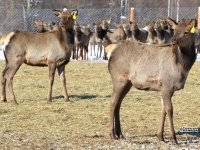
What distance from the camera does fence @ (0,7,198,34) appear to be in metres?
36.0

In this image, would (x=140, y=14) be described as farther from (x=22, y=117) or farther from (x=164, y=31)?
(x=22, y=117)

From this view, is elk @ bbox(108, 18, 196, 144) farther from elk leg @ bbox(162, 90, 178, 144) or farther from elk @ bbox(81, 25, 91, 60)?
elk @ bbox(81, 25, 91, 60)

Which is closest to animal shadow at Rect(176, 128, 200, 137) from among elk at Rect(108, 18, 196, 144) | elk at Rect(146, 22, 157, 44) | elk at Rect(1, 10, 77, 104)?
elk at Rect(108, 18, 196, 144)

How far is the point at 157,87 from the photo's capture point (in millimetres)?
9047

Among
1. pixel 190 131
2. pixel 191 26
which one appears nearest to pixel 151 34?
pixel 190 131

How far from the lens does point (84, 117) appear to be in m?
11.4

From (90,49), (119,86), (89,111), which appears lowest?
(90,49)

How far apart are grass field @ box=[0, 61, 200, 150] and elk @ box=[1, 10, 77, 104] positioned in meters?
0.68

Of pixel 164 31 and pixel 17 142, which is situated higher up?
pixel 17 142

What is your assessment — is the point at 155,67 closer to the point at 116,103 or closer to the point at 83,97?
the point at 116,103

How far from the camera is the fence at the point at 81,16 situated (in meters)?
36.0

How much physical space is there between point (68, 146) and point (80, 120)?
225cm

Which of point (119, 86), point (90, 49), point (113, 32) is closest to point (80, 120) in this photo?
point (119, 86)

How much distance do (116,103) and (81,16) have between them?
2918 centimetres
